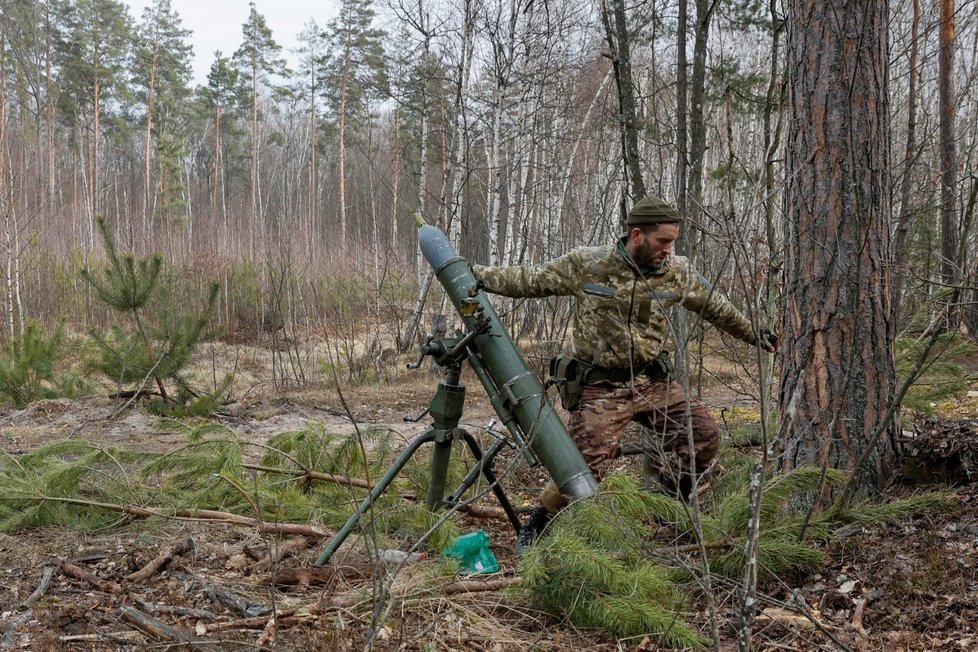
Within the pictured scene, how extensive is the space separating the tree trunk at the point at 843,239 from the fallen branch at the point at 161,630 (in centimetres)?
263

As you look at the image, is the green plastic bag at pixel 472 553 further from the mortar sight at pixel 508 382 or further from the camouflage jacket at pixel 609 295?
the camouflage jacket at pixel 609 295

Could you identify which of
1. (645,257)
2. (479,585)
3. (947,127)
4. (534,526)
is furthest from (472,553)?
(947,127)

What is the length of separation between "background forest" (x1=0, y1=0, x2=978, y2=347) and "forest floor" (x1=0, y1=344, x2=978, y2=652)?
1.25 metres

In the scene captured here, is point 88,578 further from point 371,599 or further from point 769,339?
point 769,339

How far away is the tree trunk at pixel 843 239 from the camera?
11.5ft

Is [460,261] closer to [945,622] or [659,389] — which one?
[659,389]

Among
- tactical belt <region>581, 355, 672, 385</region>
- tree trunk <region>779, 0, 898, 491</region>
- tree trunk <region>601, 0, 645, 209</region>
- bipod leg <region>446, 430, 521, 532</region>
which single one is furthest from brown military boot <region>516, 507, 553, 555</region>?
tree trunk <region>601, 0, 645, 209</region>

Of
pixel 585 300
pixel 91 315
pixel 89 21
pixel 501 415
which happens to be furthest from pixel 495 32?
pixel 89 21

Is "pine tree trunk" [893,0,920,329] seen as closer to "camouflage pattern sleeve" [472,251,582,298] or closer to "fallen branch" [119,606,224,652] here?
"camouflage pattern sleeve" [472,251,582,298]

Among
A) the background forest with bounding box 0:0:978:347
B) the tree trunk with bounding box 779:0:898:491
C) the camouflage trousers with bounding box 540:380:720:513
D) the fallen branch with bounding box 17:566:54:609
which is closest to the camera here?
the fallen branch with bounding box 17:566:54:609

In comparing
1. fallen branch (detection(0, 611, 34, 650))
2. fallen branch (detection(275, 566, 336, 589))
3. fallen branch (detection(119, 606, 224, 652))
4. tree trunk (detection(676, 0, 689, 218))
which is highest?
tree trunk (detection(676, 0, 689, 218))

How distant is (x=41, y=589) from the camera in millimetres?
3467

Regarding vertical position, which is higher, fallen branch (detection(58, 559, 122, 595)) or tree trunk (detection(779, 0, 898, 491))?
tree trunk (detection(779, 0, 898, 491))

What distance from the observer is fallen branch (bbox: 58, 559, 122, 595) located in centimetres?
353
